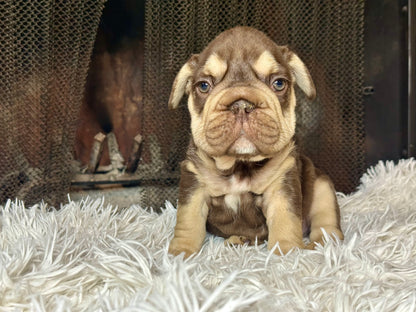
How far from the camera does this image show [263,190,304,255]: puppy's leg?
156 centimetres

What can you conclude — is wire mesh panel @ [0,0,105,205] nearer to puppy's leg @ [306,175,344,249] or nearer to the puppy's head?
the puppy's head

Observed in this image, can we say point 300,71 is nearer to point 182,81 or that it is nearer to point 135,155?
point 182,81

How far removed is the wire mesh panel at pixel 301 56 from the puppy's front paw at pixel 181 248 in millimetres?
1079

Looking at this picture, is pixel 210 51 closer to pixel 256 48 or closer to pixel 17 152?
pixel 256 48

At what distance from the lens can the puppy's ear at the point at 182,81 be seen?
1811mm

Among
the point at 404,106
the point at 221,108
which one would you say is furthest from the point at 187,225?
the point at 404,106

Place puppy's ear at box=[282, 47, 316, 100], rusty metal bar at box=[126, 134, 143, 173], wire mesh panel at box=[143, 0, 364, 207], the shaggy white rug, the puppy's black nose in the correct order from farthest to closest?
rusty metal bar at box=[126, 134, 143, 173], wire mesh panel at box=[143, 0, 364, 207], puppy's ear at box=[282, 47, 316, 100], the puppy's black nose, the shaggy white rug

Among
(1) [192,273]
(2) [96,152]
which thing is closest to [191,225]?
(1) [192,273]

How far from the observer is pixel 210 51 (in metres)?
1.68

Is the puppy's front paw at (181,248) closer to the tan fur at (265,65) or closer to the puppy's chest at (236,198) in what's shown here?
the puppy's chest at (236,198)

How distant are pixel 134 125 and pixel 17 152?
107cm

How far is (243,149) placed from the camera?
4.77 feet

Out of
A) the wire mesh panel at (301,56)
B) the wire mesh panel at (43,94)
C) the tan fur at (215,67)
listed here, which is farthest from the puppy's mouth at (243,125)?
the wire mesh panel at (43,94)

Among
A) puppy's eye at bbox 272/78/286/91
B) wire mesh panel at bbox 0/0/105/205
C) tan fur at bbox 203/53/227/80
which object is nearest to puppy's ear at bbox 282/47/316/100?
puppy's eye at bbox 272/78/286/91
